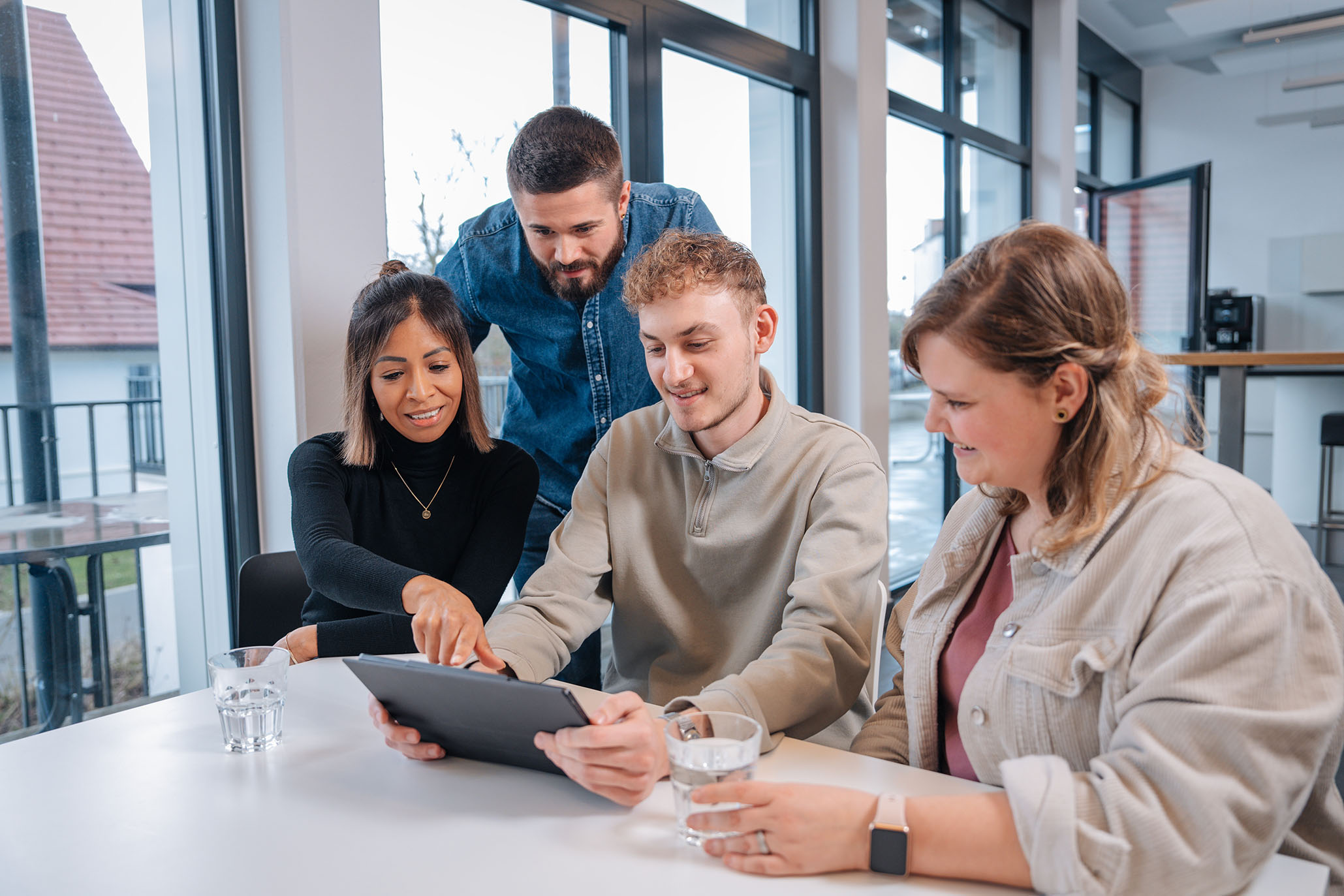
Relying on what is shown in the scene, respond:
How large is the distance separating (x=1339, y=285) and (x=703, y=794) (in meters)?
8.37

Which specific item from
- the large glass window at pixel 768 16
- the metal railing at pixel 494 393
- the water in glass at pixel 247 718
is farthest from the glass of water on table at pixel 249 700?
the large glass window at pixel 768 16

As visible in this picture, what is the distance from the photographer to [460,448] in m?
1.79

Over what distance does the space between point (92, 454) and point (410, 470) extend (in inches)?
25.4

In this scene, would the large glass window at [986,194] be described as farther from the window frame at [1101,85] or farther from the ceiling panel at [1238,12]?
the ceiling panel at [1238,12]

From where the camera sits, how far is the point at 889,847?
0.80m

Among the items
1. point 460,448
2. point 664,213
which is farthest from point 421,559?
point 664,213

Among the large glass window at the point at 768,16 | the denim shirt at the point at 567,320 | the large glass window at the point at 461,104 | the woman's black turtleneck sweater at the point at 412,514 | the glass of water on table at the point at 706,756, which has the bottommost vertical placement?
the glass of water on table at the point at 706,756

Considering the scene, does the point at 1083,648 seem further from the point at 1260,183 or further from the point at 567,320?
the point at 1260,183

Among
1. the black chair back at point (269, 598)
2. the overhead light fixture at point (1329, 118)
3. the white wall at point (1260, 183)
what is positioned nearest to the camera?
the black chair back at point (269, 598)

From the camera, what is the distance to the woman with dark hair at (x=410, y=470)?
1.65 m

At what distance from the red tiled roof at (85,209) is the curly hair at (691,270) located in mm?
1047

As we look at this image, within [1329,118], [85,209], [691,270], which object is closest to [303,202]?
[85,209]

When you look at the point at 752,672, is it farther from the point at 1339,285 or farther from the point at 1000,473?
the point at 1339,285

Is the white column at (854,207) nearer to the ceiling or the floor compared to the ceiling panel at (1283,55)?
nearer to the floor
